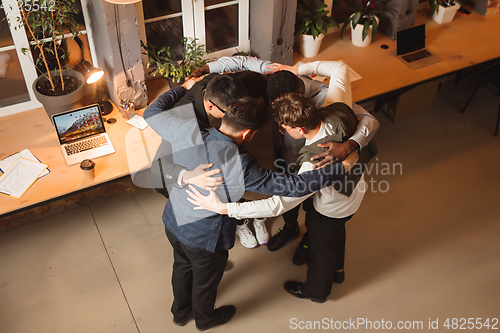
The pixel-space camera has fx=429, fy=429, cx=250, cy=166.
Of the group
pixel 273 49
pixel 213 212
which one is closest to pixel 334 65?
pixel 273 49

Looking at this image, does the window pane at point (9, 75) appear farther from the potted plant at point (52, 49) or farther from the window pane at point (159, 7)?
the window pane at point (159, 7)

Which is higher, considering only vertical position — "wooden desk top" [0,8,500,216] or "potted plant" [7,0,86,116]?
"potted plant" [7,0,86,116]

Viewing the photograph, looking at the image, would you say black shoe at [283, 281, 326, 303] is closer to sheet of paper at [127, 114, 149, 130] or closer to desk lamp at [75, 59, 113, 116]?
sheet of paper at [127, 114, 149, 130]

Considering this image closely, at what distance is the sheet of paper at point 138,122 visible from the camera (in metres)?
3.22

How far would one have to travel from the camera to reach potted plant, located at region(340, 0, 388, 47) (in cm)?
394

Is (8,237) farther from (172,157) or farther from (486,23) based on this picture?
(486,23)

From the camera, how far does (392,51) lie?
4047 mm

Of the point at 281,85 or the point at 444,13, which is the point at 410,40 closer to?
the point at 444,13

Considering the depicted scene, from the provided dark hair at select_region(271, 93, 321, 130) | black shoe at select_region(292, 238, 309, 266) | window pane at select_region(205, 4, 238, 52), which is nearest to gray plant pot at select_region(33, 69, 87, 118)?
window pane at select_region(205, 4, 238, 52)

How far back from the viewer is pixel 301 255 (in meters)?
3.43

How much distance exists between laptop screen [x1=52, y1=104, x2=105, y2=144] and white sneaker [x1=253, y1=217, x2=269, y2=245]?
4.61 feet

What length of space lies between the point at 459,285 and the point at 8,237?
3.61 m

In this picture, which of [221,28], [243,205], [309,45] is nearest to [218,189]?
[243,205]

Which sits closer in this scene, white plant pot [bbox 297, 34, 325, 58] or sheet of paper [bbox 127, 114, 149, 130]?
sheet of paper [bbox 127, 114, 149, 130]
